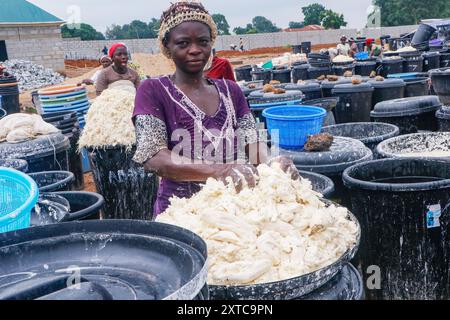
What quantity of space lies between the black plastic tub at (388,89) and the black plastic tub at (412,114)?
64.6 inches

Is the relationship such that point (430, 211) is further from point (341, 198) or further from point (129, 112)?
point (129, 112)

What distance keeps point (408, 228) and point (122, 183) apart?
9.44 ft

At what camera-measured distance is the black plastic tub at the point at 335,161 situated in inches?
142

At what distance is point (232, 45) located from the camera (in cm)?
4116

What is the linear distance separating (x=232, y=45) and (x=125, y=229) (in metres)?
41.2

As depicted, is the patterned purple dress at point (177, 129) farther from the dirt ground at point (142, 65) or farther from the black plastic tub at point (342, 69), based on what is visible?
the black plastic tub at point (342, 69)

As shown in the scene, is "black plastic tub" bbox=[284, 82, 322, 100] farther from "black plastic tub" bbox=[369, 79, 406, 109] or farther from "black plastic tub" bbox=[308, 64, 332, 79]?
"black plastic tub" bbox=[308, 64, 332, 79]

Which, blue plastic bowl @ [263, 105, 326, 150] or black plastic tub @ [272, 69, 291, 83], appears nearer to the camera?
blue plastic bowl @ [263, 105, 326, 150]

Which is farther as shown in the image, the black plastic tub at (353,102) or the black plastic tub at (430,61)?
the black plastic tub at (430,61)

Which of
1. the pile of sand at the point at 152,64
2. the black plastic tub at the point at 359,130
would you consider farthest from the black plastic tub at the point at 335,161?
the pile of sand at the point at 152,64

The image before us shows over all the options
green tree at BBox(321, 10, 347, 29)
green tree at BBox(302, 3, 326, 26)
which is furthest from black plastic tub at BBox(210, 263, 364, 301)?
green tree at BBox(302, 3, 326, 26)

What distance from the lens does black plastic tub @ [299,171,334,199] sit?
3093 millimetres

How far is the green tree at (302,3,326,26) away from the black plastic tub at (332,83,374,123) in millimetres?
55826
